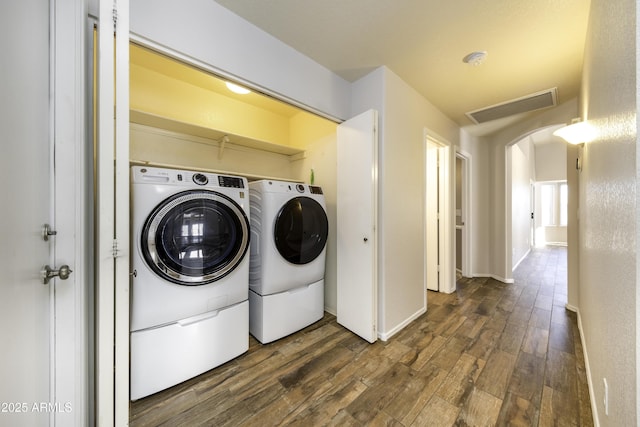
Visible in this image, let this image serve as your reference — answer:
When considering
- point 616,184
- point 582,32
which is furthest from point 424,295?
point 582,32

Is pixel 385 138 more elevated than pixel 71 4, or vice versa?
pixel 71 4

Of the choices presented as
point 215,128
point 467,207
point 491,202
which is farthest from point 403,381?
point 491,202

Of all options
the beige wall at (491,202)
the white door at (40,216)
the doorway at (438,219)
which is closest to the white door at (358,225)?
the doorway at (438,219)

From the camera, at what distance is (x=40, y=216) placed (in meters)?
0.81

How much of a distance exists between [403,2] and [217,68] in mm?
1165

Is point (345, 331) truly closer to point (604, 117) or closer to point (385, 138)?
point (385, 138)

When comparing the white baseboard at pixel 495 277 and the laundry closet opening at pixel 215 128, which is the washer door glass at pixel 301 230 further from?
the white baseboard at pixel 495 277

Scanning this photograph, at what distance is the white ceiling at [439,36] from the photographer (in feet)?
4.41

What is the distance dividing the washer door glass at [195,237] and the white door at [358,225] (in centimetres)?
91

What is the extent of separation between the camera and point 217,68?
1351 millimetres

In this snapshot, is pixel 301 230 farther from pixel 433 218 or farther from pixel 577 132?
pixel 577 132

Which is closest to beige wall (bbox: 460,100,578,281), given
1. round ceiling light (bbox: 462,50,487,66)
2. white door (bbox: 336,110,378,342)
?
round ceiling light (bbox: 462,50,487,66)

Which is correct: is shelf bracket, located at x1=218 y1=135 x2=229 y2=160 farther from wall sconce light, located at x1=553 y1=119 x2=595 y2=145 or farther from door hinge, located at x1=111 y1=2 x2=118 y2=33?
wall sconce light, located at x1=553 y1=119 x2=595 y2=145

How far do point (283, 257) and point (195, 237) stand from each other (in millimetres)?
690
